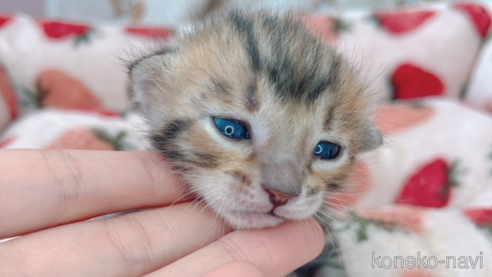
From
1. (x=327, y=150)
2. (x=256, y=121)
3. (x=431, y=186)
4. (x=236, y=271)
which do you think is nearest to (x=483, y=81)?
(x=431, y=186)

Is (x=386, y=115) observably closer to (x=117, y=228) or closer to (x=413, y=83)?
(x=413, y=83)

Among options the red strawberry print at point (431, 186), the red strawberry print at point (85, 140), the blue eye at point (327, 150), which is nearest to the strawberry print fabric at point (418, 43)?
the red strawberry print at point (431, 186)

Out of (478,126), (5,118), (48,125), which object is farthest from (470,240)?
(5,118)

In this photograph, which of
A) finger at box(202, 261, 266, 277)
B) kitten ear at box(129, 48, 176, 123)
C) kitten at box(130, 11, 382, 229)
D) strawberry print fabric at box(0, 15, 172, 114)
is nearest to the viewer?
finger at box(202, 261, 266, 277)

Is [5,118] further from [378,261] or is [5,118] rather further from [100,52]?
[378,261]

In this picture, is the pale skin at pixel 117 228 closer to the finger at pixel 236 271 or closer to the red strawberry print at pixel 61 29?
the finger at pixel 236 271

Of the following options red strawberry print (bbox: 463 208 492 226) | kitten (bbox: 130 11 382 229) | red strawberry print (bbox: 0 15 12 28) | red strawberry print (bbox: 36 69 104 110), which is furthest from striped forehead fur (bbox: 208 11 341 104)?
red strawberry print (bbox: 0 15 12 28)

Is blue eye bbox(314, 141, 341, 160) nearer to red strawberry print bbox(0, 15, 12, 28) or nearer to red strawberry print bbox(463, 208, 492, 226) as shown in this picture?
red strawberry print bbox(463, 208, 492, 226)

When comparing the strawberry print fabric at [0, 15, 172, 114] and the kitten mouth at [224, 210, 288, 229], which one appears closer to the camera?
the kitten mouth at [224, 210, 288, 229]
